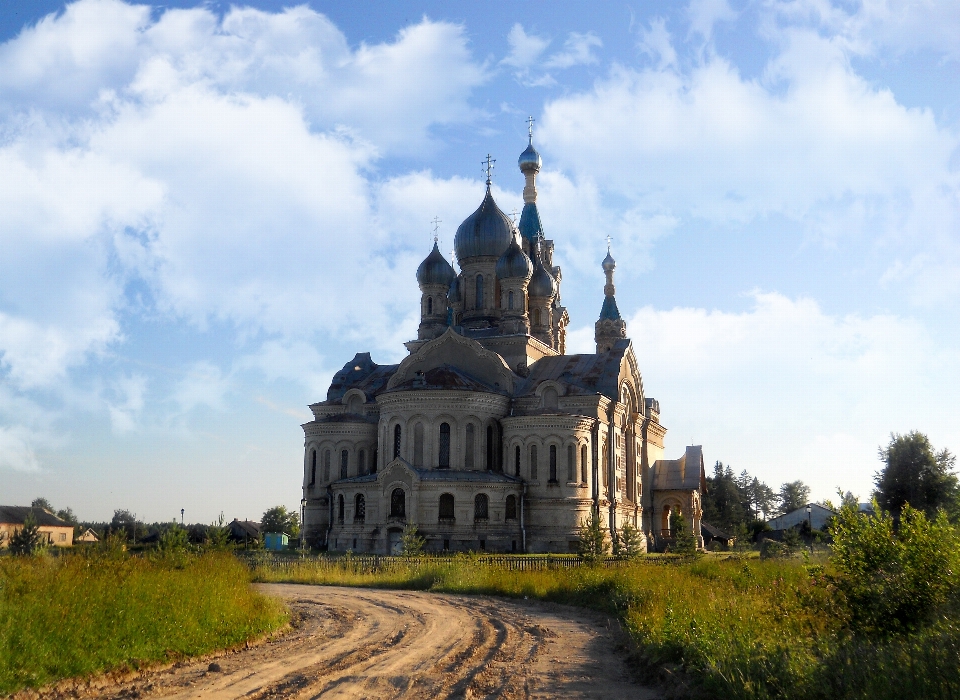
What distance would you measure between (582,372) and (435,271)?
36.9ft

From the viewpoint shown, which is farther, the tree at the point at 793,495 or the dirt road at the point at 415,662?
the tree at the point at 793,495

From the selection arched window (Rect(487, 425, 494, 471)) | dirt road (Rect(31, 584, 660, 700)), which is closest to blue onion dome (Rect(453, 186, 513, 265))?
arched window (Rect(487, 425, 494, 471))

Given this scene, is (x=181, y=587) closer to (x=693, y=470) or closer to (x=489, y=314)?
(x=489, y=314)

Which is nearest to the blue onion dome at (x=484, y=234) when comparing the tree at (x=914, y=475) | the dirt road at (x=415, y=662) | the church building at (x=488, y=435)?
the church building at (x=488, y=435)

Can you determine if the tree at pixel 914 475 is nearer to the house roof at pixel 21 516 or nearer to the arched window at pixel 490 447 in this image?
the arched window at pixel 490 447

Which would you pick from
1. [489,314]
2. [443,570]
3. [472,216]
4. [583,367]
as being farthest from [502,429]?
[443,570]

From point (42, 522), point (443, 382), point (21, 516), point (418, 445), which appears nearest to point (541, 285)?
point (443, 382)

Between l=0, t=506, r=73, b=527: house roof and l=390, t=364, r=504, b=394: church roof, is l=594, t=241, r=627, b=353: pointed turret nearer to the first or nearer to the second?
l=390, t=364, r=504, b=394: church roof

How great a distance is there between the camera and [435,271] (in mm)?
53094

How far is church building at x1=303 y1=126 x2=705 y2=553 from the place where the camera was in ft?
137

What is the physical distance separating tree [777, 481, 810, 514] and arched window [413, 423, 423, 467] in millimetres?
72266

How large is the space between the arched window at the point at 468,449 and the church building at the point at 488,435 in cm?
10

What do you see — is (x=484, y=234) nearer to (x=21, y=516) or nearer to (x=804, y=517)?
(x=21, y=516)

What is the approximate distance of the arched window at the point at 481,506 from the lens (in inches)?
1647
